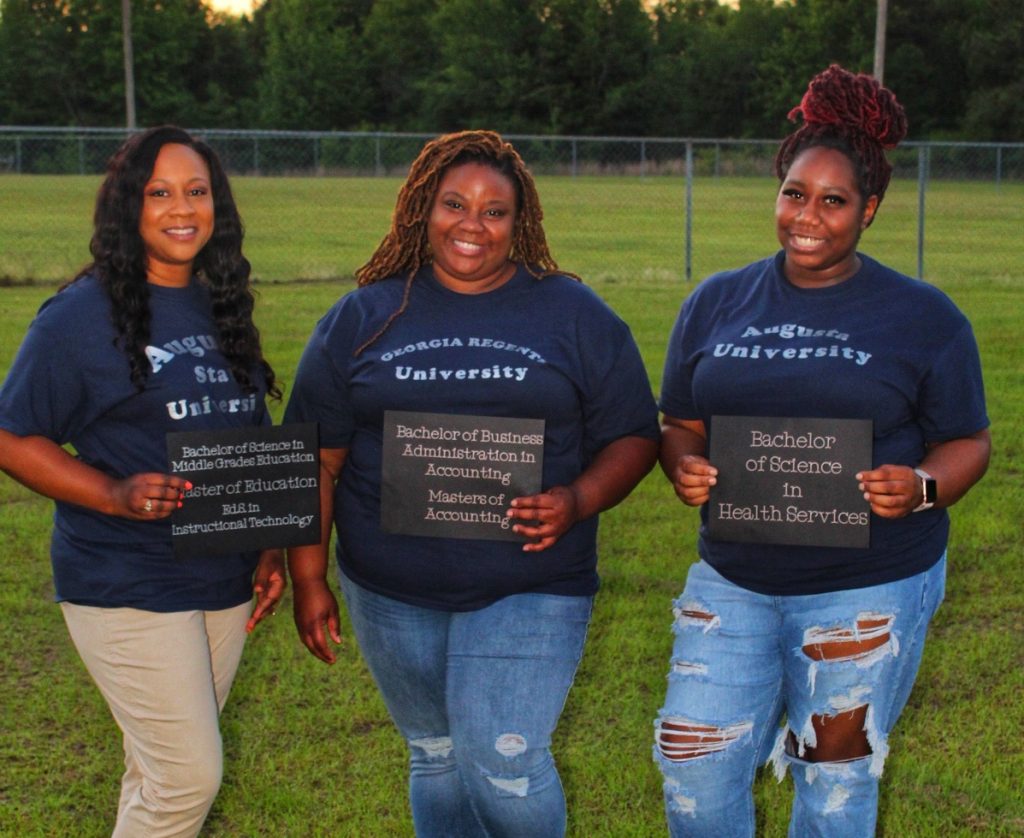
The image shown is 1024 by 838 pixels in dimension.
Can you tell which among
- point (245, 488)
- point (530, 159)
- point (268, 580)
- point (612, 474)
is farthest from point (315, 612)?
point (530, 159)

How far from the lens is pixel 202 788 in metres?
3.15

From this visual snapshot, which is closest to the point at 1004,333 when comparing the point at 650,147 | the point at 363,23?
the point at 650,147

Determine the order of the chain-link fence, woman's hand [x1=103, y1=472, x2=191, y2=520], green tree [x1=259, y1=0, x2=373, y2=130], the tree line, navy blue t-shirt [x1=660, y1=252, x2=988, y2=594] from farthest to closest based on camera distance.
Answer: green tree [x1=259, y1=0, x2=373, y2=130] → the tree line → the chain-link fence → navy blue t-shirt [x1=660, y1=252, x2=988, y2=594] → woman's hand [x1=103, y1=472, x2=191, y2=520]

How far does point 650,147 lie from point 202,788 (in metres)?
48.9

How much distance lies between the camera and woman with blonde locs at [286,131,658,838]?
3123mm

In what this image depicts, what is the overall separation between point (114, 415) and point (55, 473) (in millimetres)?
175

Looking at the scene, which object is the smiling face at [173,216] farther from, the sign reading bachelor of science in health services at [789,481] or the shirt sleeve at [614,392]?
the sign reading bachelor of science in health services at [789,481]

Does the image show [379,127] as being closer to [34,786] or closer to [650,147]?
[650,147]

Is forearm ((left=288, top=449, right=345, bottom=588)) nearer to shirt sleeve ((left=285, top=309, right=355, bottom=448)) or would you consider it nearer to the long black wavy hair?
shirt sleeve ((left=285, top=309, right=355, bottom=448))

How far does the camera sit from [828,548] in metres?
3.12

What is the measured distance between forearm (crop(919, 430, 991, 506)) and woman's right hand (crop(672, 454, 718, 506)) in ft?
1.51

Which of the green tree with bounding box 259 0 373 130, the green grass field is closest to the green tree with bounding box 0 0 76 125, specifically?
the green tree with bounding box 259 0 373 130

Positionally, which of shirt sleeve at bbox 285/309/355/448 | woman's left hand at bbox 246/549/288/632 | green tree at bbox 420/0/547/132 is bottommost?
woman's left hand at bbox 246/549/288/632

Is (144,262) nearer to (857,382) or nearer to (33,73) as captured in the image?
(857,382)
